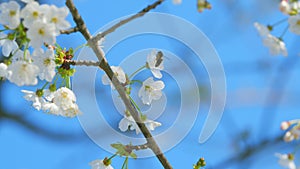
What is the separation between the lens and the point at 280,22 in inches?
74.2

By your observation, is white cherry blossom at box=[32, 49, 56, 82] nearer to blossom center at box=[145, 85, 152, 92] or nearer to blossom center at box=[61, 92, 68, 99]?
blossom center at box=[61, 92, 68, 99]

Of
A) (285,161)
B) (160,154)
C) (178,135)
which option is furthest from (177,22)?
(160,154)

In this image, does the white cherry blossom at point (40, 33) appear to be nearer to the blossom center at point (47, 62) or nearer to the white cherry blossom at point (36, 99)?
the blossom center at point (47, 62)

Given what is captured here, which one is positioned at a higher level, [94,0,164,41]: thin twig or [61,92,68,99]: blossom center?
[61,92,68,99]: blossom center

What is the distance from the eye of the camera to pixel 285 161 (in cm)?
191

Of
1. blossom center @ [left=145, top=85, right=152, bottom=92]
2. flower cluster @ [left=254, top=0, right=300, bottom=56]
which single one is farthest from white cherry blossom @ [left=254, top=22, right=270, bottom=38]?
blossom center @ [left=145, top=85, right=152, bottom=92]

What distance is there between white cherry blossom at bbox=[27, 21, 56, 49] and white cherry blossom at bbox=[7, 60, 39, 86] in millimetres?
103

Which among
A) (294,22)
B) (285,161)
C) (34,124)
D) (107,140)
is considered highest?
(34,124)

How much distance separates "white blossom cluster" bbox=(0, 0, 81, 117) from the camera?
137 centimetres

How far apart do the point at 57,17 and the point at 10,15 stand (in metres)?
0.12

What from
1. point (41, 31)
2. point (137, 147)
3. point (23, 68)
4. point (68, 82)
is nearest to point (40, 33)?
point (41, 31)

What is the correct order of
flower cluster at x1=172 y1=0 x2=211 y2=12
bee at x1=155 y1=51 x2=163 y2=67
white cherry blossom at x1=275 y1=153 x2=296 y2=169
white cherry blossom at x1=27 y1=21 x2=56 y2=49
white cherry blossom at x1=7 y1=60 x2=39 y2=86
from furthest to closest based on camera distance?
white cherry blossom at x1=275 y1=153 x2=296 y2=169, bee at x1=155 y1=51 x2=163 y2=67, flower cluster at x1=172 y1=0 x2=211 y2=12, white cherry blossom at x1=7 y1=60 x2=39 y2=86, white cherry blossom at x1=27 y1=21 x2=56 y2=49

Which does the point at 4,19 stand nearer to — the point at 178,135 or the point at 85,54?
the point at 85,54

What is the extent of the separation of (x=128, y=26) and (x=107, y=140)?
0.59m
